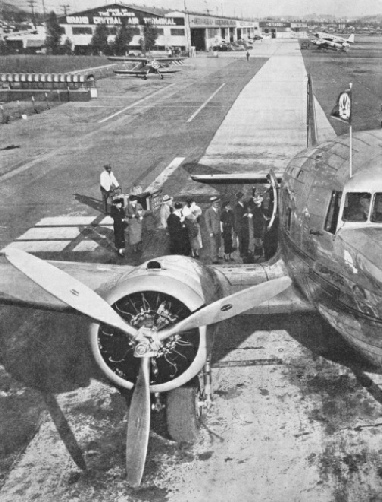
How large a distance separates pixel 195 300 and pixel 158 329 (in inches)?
34.1

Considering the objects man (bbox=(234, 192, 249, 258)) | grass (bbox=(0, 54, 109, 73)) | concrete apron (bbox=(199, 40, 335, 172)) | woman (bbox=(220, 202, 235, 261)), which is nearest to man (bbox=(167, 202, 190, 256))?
woman (bbox=(220, 202, 235, 261))

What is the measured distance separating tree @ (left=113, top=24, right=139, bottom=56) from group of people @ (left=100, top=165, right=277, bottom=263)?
12083cm

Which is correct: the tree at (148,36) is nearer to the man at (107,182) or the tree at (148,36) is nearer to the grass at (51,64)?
the grass at (51,64)

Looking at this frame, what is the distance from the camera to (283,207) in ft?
42.6

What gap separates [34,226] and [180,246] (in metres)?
8.45

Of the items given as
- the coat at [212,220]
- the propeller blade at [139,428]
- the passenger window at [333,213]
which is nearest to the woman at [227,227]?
the coat at [212,220]

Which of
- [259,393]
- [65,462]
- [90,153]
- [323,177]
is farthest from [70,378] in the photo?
[90,153]

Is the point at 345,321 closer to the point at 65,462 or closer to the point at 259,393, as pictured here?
the point at 259,393

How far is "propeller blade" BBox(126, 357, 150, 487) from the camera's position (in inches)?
315

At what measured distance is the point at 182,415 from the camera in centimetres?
958

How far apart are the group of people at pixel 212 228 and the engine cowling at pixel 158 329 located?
6489mm

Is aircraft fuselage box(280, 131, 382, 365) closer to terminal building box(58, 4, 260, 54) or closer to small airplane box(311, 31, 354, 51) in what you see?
terminal building box(58, 4, 260, 54)

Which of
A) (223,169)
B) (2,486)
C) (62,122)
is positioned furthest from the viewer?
(62,122)

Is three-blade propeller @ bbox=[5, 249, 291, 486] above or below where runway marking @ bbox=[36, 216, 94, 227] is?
above
